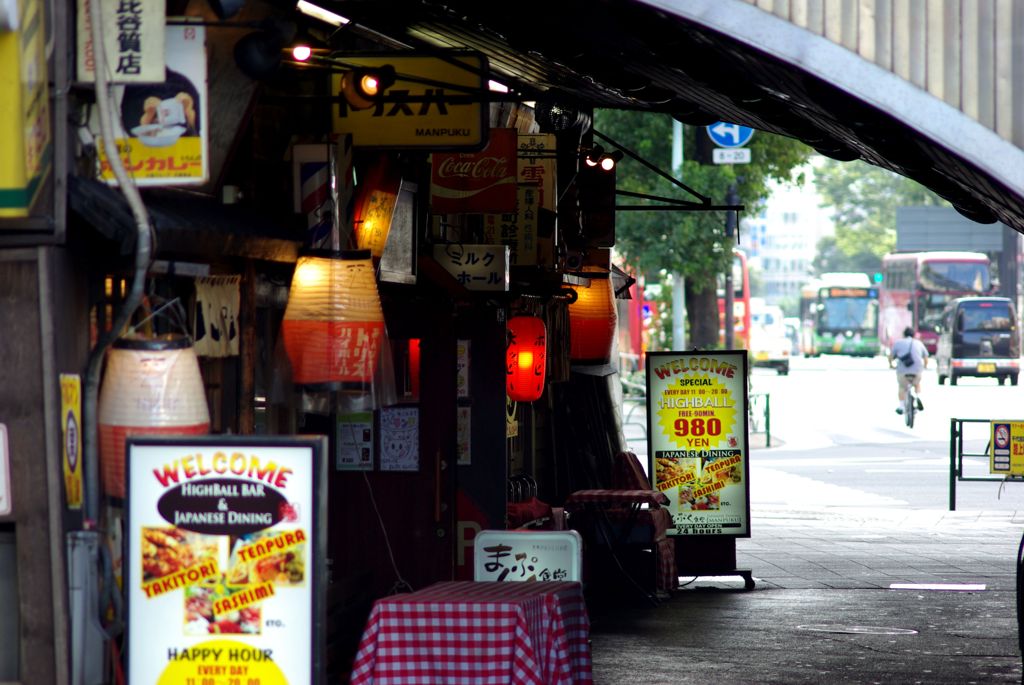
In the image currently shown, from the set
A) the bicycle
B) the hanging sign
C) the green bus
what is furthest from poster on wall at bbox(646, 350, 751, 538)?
the green bus

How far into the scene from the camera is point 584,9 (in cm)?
861

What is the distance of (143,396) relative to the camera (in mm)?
6801

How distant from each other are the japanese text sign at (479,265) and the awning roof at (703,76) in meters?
1.29

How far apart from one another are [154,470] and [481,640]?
2.14m

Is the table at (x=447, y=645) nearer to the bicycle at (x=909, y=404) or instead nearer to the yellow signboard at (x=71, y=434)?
the yellow signboard at (x=71, y=434)

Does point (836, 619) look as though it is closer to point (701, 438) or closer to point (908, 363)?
point (701, 438)

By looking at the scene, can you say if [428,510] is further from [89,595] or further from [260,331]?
[89,595]

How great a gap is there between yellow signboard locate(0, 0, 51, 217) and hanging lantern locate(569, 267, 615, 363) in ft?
32.5

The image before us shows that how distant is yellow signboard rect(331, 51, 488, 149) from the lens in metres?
9.98

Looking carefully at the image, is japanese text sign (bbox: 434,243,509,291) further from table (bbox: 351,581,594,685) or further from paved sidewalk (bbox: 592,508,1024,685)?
table (bbox: 351,581,594,685)

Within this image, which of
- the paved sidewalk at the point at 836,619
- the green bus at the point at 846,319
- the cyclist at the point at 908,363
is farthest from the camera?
the green bus at the point at 846,319

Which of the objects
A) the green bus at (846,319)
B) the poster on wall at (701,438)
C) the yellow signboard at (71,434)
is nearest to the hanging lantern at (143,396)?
the yellow signboard at (71,434)

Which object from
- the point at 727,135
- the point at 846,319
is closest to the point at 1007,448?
the point at 727,135

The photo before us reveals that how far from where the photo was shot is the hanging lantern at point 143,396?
22.3 ft
